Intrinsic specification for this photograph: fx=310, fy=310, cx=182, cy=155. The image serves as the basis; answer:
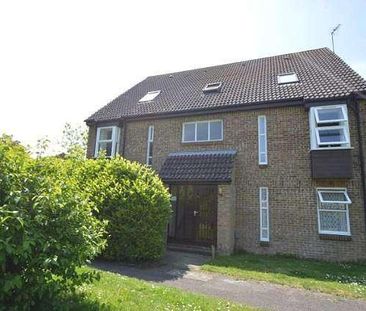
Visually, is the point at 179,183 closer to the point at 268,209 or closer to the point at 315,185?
the point at 268,209

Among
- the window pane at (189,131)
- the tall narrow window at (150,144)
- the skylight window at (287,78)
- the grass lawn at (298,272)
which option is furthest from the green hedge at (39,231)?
the skylight window at (287,78)

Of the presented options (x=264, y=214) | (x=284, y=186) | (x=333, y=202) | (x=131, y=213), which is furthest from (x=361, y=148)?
(x=131, y=213)

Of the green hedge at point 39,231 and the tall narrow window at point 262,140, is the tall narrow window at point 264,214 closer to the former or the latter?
the tall narrow window at point 262,140

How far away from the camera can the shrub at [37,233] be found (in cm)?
374

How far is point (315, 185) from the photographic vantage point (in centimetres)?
1190

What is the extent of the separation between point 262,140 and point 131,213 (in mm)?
6679

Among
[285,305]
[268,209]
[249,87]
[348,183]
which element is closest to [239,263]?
[268,209]

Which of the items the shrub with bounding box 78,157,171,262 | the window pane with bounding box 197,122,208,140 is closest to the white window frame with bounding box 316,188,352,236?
the window pane with bounding box 197,122,208,140

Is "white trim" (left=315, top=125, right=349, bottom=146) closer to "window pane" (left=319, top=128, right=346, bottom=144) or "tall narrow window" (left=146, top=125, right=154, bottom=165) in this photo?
"window pane" (left=319, top=128, right=346, bottom=144)

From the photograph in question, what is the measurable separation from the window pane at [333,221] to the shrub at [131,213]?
591 cm

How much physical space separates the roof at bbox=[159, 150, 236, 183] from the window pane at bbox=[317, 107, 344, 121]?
3756mm

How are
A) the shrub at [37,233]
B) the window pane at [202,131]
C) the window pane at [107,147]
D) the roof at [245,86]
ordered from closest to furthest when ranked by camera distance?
the shrub at [37,233], the roof at [245,86], the window pane at [202,131], the window pane at [107,147]

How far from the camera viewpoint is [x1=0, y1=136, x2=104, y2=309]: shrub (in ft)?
12.3

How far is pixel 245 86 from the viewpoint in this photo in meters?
15.7
